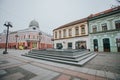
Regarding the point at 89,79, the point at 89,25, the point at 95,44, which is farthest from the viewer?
the point at 89,25

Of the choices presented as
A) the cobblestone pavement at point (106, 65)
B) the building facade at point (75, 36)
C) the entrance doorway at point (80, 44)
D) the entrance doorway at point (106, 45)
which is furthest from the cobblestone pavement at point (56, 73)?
the entrance doorway at point (80, 44)

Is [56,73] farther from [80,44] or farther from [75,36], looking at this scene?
[75,36]

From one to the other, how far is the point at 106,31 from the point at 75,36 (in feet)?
25.7

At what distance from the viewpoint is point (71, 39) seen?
71.3 feet

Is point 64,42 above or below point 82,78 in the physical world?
above

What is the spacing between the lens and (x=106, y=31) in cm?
1580

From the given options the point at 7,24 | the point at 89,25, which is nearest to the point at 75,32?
the point at 89,25

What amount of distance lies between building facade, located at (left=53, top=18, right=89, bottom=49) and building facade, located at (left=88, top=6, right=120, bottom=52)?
5.09ft

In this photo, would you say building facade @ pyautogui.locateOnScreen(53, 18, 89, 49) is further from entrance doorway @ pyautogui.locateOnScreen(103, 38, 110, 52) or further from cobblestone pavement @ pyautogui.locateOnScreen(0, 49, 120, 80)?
cobblestone pavement @ pyautogui.locateOnScreen(0, 49, 120, 80)

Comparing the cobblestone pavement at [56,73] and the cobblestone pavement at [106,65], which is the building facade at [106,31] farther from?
the cobblestone pavement at [56,73]

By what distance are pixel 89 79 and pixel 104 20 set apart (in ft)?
55.1

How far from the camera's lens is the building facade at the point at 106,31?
48.4 ft

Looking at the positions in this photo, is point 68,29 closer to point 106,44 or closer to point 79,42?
point 79,42

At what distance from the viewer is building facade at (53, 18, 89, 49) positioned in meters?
19.1
